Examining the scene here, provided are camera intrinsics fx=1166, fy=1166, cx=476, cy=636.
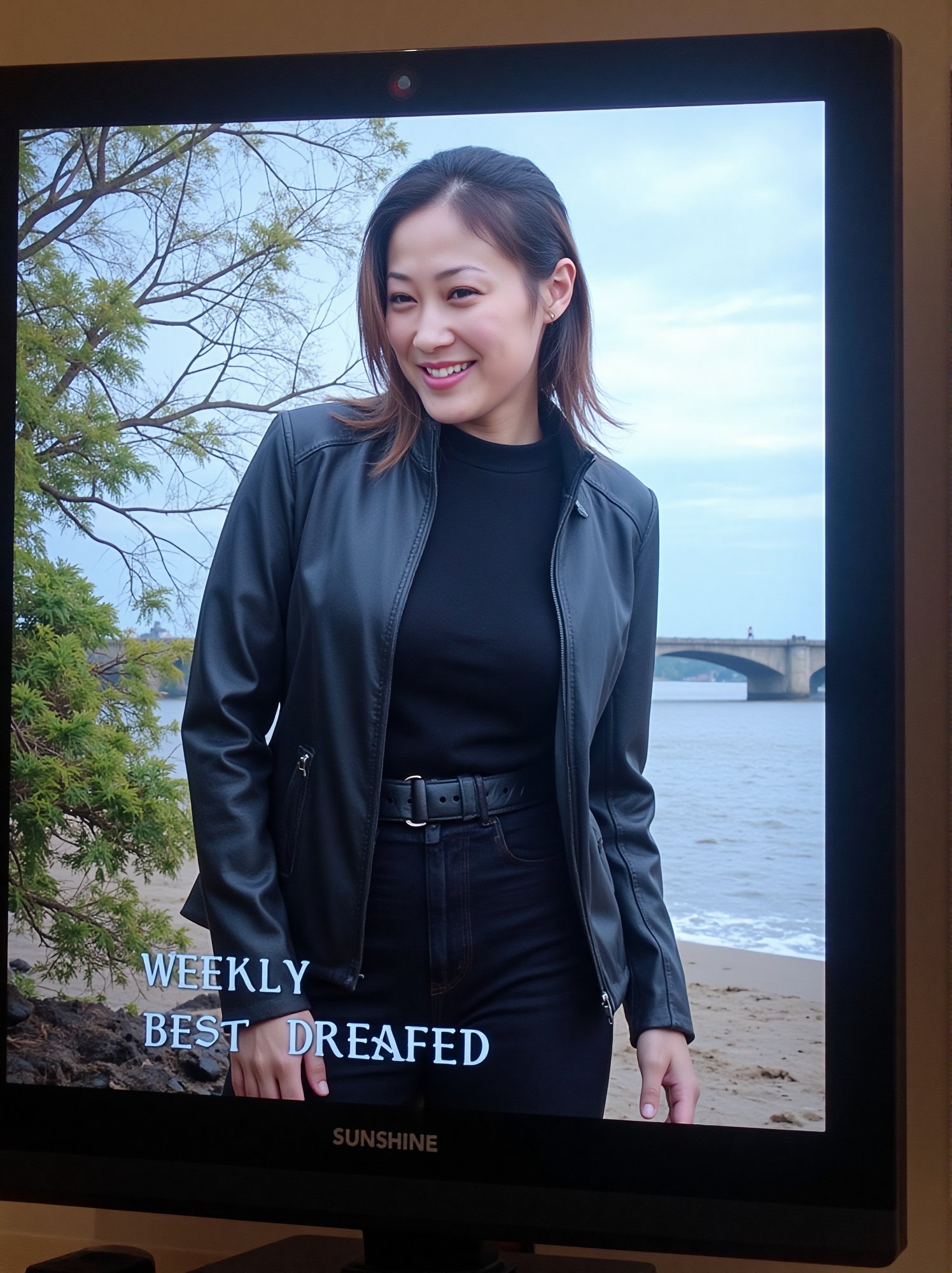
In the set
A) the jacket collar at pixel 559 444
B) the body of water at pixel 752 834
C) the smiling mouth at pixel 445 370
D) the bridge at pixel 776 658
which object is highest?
the smiling mouth at pixel 445 370

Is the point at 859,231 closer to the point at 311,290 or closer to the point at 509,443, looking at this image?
the point at 509,443

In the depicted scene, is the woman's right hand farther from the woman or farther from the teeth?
the teeth

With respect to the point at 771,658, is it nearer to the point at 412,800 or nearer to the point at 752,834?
the point at 752,834

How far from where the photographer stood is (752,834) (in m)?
1.18

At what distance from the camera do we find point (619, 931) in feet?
4.07

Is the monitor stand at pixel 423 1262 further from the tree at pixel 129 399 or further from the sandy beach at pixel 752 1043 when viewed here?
the tree at pixel 129 399

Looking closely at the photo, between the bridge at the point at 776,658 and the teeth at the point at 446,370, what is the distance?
382 millimetres

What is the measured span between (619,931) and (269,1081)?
0.41 meters

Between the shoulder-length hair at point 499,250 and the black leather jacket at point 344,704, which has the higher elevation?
the shoulder-length hair at point 499,250

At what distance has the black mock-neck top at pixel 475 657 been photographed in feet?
3.96

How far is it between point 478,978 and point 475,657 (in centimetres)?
33

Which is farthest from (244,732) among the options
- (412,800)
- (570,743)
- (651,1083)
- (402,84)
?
(402,84)

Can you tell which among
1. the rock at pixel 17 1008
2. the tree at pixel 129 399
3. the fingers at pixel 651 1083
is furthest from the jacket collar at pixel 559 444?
the rock at pixel 17 1008

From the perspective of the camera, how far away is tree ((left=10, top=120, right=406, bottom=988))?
4.21ft
